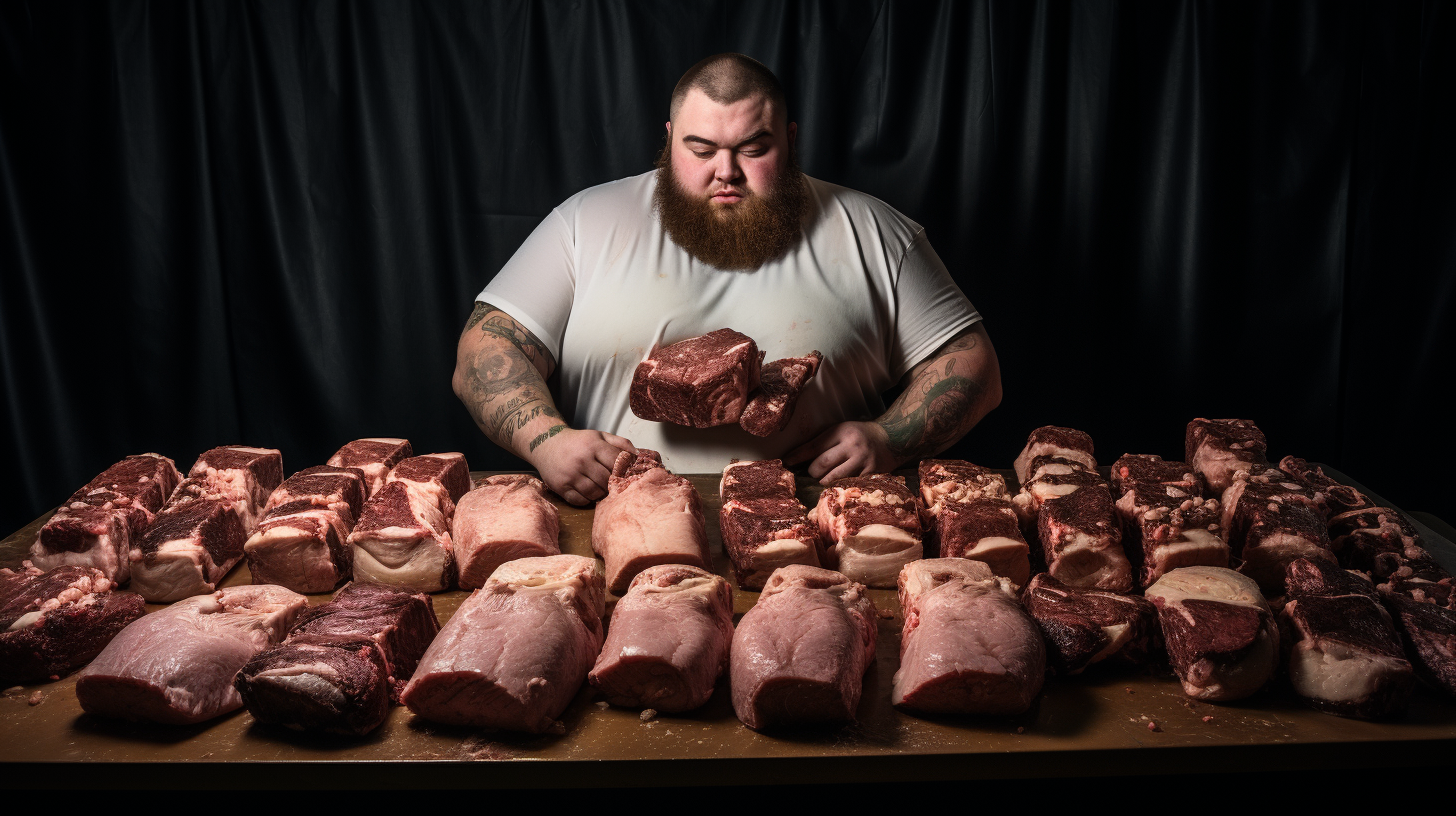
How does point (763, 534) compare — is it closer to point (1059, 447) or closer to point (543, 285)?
point (1059, 447)

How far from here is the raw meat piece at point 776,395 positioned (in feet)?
10.1

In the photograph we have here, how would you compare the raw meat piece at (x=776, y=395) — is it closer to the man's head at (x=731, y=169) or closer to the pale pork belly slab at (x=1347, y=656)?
the man's head at (x=731, y=169)

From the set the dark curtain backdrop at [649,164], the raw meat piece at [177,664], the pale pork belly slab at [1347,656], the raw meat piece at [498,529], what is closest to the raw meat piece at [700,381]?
the raw meat piece at [498,529]

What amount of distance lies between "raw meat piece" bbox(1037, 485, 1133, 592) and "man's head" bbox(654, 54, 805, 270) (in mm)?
1621

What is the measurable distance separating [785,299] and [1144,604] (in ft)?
6.05

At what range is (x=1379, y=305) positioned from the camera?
4805 mm

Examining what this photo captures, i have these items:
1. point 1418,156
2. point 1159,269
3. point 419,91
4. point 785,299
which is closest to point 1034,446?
point 785,299

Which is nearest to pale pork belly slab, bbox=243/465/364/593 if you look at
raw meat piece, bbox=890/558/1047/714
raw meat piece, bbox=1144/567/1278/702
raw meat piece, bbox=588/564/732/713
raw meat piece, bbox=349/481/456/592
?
raw meat piece, bbox=349/481/456/592

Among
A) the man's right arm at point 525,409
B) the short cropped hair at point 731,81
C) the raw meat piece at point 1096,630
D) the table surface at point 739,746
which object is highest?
the short cropped hair at point 731,81

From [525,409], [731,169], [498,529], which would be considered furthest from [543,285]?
[498,529]

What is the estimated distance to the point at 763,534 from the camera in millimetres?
2533

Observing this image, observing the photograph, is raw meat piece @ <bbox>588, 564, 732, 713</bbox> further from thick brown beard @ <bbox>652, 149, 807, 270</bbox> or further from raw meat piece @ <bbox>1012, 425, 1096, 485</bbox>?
thick brown beard @ <bbox>652, 149, 807, 270</bbox>

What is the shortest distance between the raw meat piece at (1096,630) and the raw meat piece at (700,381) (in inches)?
45.9

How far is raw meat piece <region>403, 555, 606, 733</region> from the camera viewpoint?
1910mm
